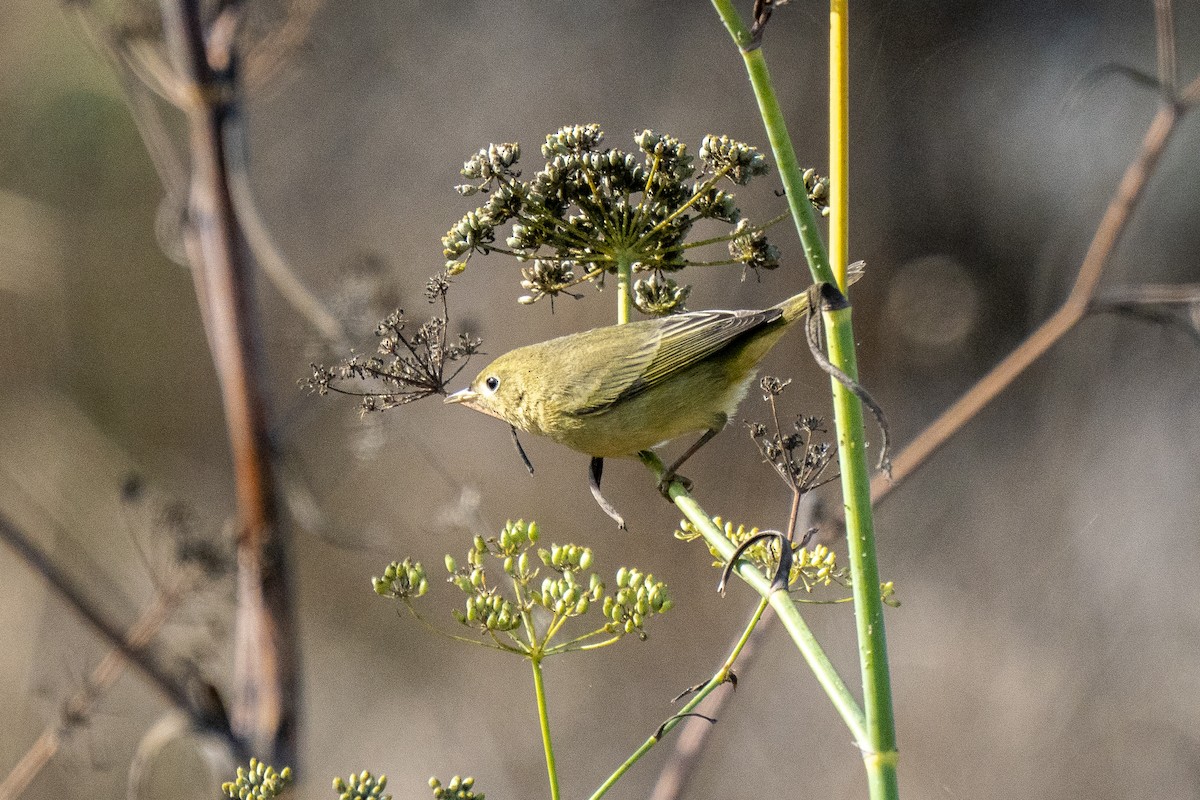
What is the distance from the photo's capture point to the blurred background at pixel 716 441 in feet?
20.8

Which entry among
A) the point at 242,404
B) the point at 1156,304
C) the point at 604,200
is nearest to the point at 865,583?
the point at 604,200

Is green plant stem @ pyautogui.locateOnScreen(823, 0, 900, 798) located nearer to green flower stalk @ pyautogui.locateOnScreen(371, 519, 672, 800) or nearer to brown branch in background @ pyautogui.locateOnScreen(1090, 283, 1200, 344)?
green flower stalk @ pyautogui.locateOnScreen(371, 519, 672, 800)

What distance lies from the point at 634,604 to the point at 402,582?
1.23ft

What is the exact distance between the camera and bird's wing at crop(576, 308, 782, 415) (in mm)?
2557

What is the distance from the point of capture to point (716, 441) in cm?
651

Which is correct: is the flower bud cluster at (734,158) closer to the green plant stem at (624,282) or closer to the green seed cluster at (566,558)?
the green plant stem at (624,282)

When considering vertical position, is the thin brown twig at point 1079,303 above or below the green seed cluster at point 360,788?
above

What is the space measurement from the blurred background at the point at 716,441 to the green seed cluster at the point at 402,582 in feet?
13.8

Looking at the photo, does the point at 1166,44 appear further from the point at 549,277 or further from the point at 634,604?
the point at 634,604

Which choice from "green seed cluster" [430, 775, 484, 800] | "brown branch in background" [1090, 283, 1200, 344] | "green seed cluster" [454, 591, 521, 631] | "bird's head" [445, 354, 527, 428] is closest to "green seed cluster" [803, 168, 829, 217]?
"green seed cluster" [454, 591, 521, 631]

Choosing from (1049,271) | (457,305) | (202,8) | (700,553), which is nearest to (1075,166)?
(1049,271)

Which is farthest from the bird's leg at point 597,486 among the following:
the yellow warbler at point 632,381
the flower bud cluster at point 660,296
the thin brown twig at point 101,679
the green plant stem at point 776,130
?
the thin brown twig at point 101,679

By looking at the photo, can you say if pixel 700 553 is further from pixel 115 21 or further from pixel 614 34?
pixel 115 21

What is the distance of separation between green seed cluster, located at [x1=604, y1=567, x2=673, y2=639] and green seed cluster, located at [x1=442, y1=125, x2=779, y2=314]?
602mm
